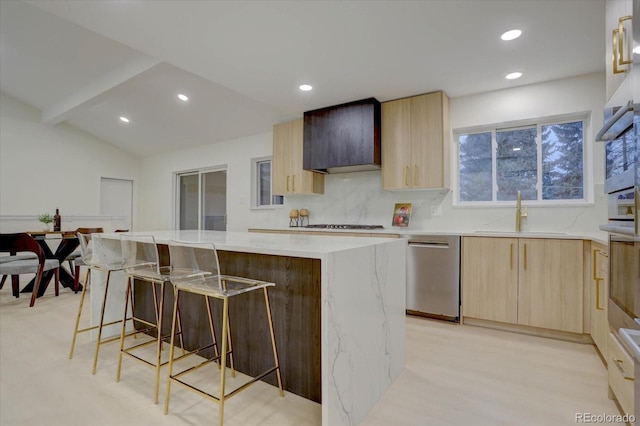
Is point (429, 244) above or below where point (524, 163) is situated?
below

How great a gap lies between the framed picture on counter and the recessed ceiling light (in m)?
1.95

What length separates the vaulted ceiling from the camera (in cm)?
220

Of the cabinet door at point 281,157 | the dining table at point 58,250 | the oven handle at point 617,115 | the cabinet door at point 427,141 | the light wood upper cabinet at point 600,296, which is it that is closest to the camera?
the oven handle at point 617,115

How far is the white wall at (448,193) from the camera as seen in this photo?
3.07 m

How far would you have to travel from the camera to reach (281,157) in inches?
184

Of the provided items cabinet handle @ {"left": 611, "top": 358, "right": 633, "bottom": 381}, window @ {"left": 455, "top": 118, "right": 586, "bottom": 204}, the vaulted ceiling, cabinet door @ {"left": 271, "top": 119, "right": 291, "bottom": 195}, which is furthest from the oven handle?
cabinet door @ {"left": 271, "top": 119, "right": 291, "bottom": 195}

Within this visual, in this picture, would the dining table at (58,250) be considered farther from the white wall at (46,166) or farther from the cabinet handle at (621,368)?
the cabinet handle at (621,368)

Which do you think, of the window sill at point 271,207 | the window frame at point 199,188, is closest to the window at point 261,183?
the window sill at point 271,207

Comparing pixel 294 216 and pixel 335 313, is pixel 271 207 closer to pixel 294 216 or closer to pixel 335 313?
pixel 294 216

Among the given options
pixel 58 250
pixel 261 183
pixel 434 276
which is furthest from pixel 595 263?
pixel 58 250

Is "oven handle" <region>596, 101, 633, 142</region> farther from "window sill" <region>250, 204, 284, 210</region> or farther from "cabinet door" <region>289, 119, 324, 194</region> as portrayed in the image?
"window sill" <region>250, 204, 284, 210</region>

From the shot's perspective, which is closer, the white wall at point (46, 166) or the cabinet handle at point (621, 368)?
the cabinet handle at point (621, 368)

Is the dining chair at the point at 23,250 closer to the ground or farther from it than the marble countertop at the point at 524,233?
closer to the ground

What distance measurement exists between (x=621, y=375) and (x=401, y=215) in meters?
2.50
